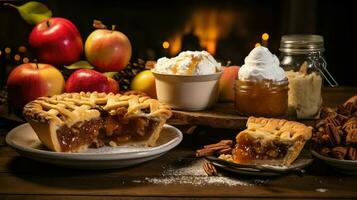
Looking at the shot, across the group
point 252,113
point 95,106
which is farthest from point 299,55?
point 95,106

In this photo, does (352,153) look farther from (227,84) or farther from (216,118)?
(227,84)

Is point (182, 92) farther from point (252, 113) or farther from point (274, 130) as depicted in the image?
point (274, 130)

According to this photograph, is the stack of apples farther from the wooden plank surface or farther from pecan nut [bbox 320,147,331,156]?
pecan nut [bbox 320,147,331,156]

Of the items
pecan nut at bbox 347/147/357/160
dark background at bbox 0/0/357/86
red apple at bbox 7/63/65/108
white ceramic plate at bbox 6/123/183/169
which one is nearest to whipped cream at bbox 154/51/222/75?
white ceramic plate at bbox 6/123/183/169

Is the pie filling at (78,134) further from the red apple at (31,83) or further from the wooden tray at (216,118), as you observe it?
the red apple at (31,83)

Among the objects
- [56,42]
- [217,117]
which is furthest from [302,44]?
[56,42]

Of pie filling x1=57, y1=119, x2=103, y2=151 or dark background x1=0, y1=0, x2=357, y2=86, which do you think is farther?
dark background x1=0, y1=0, x2=357, y2=86

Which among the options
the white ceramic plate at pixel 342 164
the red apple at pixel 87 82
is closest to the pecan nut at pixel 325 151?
the white ceramic plate at pixel 342 164
